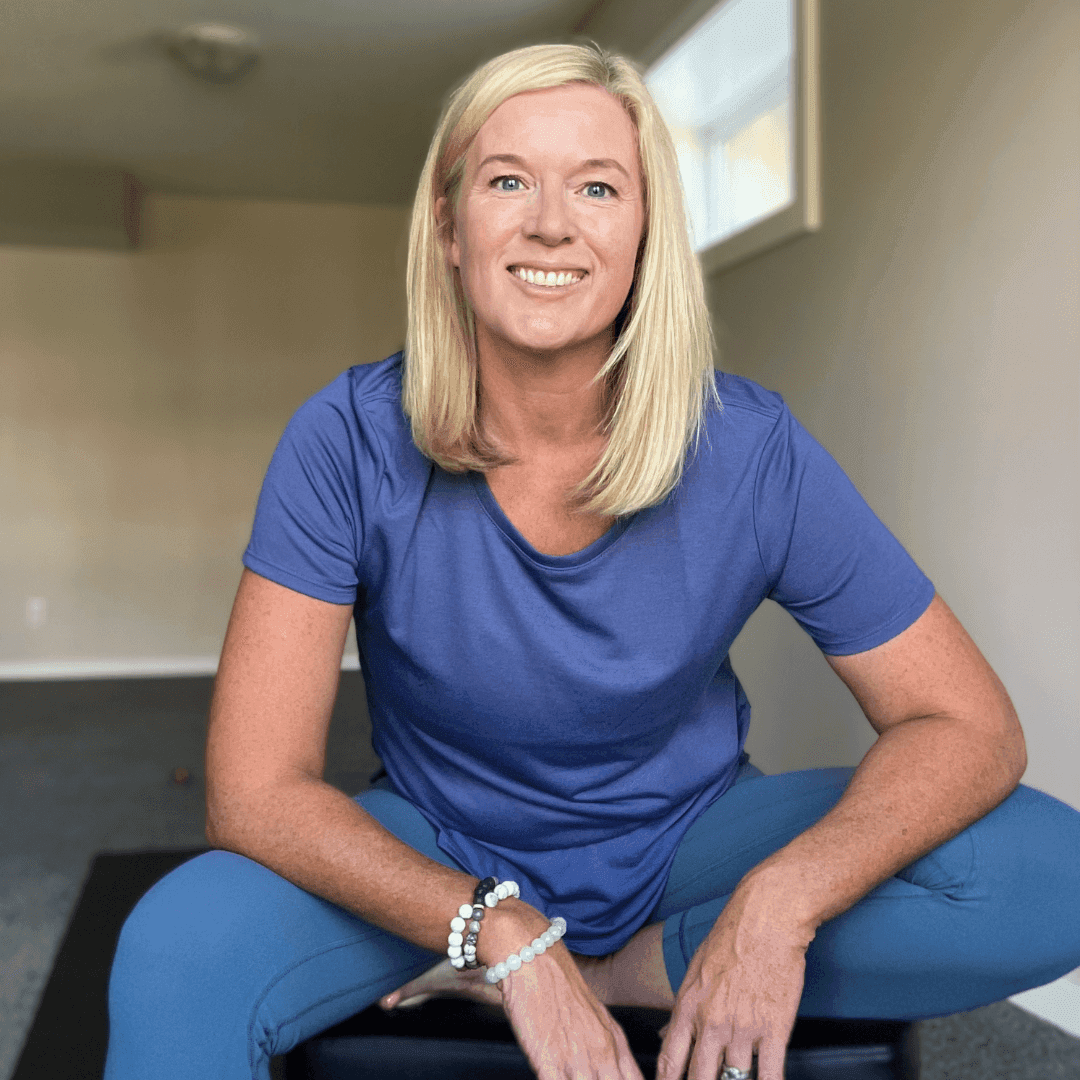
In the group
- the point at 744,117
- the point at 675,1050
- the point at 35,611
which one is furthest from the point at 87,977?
the point at 35,611

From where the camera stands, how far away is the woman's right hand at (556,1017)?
2.73ft

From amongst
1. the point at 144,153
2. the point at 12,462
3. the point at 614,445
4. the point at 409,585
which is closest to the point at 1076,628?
the point at 614,445

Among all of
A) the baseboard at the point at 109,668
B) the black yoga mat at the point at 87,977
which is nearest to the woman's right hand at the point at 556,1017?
the black yoga mat at the point at 87,977

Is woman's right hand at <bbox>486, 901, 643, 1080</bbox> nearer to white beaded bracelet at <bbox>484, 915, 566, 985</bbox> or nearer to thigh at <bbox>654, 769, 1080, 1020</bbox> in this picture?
white beaded bracelet at <bbox>484, 915, 566, 985</bbox>

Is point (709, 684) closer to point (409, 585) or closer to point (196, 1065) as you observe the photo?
point (409, 585)

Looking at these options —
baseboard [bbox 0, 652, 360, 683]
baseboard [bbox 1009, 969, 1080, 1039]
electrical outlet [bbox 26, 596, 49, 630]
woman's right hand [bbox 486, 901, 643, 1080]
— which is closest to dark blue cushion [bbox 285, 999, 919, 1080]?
woman's right hand [bbox 486, 901, 643, 1080]

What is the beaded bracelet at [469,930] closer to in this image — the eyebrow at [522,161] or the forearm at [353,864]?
the forearm at [353,864]

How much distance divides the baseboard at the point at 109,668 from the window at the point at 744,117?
3.33 meters

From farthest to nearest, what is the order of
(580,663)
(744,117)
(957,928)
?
1. (744,117)
2. (580,663)
3. (957,928)

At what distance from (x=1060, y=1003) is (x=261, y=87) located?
13.3 ft

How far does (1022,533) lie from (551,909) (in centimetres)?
107

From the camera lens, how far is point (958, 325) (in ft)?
6.10

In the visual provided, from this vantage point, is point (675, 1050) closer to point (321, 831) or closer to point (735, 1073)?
point (735, 1073)

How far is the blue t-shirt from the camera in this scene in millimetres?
1063
